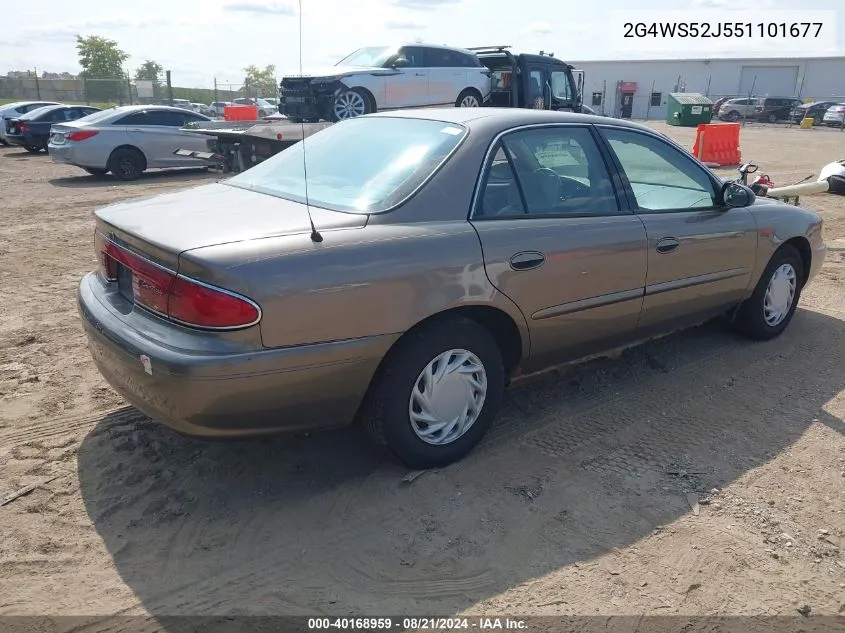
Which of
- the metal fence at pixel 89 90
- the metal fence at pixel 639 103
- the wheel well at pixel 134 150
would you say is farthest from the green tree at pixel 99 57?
the wheel well at pixel 134 150

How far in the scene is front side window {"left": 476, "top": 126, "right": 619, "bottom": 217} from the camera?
3.30 metres

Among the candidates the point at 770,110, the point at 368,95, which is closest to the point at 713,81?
the point at 770,110

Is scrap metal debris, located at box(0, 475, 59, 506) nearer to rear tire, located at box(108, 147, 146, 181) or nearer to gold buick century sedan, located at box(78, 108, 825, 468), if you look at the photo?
gold buick century sedan, located at box(78, 108, 825, 468)

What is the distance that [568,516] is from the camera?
2.94 meters

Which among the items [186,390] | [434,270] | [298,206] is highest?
[298,206]

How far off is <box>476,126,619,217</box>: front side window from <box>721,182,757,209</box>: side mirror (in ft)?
3.13

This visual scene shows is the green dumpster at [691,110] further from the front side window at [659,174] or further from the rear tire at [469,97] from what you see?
the front side window at [659,174]

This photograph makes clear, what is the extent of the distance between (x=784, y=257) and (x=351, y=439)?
3366mm

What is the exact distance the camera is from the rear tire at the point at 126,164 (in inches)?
534

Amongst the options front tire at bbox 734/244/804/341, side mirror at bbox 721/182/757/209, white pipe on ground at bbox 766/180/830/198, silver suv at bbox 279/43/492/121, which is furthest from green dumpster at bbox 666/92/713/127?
side mirror at bbox 721/182/757/209

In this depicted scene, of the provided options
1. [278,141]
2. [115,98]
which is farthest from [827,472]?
[115,98]

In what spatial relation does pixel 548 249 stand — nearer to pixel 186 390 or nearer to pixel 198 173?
pixel 186 390

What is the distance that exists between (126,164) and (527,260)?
12621mm

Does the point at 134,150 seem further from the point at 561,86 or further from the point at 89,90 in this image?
the point at 89,90
